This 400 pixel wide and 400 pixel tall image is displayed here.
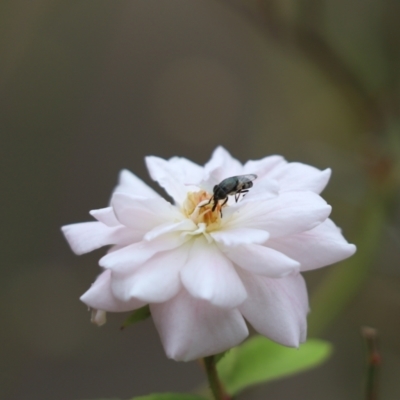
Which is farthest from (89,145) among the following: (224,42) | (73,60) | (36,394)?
(36,394)

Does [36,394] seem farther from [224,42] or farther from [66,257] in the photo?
[224,42]

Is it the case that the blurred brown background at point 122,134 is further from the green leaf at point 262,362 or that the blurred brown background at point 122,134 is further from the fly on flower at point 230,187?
the fly on flower at point 230,187

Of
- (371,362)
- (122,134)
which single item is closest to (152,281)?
(371,362)

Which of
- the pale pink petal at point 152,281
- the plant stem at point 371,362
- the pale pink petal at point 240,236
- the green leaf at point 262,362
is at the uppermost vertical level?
the pale pink petal at point 240,236

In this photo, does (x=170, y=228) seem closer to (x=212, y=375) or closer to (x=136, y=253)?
(x=136, y=253)

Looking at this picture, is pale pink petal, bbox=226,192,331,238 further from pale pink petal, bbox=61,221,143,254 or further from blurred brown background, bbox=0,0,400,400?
blurred brown background, bbox=0,0,400,400

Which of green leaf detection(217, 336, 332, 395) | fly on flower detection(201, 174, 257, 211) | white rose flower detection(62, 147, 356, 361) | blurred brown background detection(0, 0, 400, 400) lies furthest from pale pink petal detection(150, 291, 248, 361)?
blurred brown background detection(0, 0, 400, 400)

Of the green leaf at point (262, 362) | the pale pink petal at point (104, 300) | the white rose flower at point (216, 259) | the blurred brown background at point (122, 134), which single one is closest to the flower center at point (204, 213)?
the white rose flower at point (216, 259)
